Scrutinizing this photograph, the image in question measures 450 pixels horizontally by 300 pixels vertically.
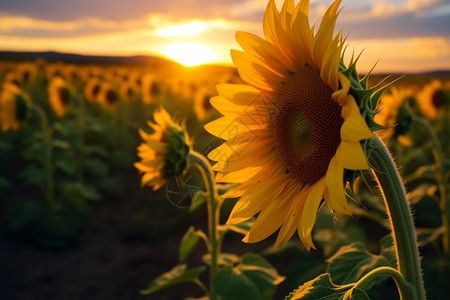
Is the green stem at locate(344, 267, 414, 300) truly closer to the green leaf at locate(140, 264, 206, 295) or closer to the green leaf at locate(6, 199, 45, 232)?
the green leaf at locate(140, 264, 206, 295)

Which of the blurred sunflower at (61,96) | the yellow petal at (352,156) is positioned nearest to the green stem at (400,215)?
the yellow petal at (352,156)

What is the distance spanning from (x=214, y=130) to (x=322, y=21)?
1.74ft

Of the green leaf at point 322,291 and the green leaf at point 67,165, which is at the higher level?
the green leaf at point 322,291

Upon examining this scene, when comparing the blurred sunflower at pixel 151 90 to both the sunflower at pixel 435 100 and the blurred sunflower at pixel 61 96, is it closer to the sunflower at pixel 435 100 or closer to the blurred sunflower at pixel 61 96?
the blurred sunflower at pixel 61 96

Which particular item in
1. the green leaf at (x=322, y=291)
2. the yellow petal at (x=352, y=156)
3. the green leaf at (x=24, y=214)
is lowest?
the green leaf at (x=24, y=214)

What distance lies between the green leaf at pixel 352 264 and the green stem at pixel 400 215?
14.9 inches

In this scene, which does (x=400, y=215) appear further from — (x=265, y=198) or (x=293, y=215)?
(x=265, y=198)

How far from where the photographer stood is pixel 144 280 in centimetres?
388

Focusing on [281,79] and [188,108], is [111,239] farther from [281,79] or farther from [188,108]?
[188,108]

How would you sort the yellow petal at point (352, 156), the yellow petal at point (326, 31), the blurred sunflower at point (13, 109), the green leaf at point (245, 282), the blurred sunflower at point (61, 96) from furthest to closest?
the blurred sunflower at point (61, 96)
the blurred sunflower at point (13, 109)
the green leaf at point (245, 282)
the yellow petal at point (326, 31)
the yellow petal at point (352, 156)

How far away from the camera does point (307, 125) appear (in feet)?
4.08

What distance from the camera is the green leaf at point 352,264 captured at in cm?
140

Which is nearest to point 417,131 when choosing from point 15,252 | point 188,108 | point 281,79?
point 188,108

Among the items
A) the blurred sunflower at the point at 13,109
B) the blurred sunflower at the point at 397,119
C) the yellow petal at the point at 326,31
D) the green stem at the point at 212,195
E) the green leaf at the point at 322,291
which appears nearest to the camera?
the yellow petal at the point at 326,31
